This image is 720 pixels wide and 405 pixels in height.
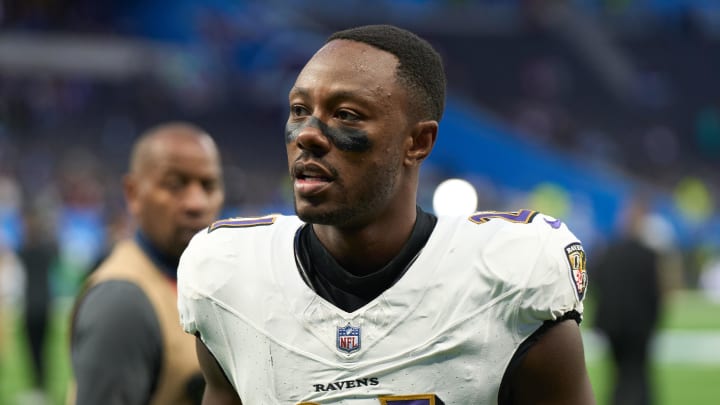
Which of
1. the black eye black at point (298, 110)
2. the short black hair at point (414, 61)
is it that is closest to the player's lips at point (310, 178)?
the black eye black at point (298, 110)

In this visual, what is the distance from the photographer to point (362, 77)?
2312 mm

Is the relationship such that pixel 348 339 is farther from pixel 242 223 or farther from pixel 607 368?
pixel 607 368

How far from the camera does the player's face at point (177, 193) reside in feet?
12.0

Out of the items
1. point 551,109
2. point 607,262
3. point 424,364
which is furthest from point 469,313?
point 551,109

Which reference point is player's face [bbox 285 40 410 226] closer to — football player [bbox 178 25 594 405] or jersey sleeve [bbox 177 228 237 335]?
football player [bbox 178 25 594 405]

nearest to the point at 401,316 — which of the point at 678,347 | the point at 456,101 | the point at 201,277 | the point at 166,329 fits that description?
the point at 201,277

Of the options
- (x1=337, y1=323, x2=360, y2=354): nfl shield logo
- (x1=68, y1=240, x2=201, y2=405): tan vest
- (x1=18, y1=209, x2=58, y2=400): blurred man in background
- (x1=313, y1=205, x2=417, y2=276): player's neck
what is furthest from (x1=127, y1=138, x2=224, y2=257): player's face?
(x1=18, y1=209, x2=58, y2=400): blurred man in background

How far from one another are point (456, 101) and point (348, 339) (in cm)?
2372

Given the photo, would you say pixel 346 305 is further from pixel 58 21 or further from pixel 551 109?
pixel 551 109

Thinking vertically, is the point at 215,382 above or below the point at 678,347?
above

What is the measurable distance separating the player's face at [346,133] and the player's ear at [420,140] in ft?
0.13

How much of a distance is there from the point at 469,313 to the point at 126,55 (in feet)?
72.5

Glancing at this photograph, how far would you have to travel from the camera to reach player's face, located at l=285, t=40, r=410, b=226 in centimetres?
231

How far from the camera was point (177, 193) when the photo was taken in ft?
12.1
